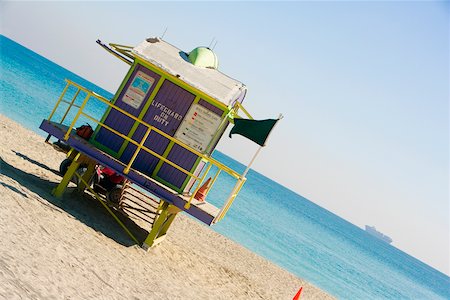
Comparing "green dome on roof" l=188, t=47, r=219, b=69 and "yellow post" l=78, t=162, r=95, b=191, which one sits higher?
"green dome on roof" l=188, t=47, r=219, b=69

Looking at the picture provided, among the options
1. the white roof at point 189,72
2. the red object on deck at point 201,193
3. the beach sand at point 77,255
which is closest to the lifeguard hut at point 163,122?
the white roof at point 189,72

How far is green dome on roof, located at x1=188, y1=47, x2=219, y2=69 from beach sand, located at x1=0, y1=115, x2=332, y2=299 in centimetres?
517

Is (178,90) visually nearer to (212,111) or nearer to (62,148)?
(212,111)

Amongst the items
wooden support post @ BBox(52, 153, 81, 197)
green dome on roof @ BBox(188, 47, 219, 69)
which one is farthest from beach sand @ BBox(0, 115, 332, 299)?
green dome on roof @ BBox(188, 47, 219, 69)

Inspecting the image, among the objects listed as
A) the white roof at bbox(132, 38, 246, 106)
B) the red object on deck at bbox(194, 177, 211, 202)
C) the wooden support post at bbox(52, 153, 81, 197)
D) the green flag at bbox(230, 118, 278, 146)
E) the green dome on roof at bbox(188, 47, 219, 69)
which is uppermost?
the green dome on roof at bbox(188, 47, 219, 69)

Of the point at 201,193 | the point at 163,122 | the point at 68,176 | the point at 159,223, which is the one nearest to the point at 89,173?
the point at 68,176

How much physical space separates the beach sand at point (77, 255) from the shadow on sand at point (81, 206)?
0.05 meters

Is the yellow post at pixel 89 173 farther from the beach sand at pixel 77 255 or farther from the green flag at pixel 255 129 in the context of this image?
the green flag at pixel 255 129

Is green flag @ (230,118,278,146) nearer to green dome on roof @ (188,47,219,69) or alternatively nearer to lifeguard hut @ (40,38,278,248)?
lifeguard hut @ (40,38,278,248)

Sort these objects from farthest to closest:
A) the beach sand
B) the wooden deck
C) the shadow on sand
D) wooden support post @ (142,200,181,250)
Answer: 1. wooden support post @ (142,200,181,250)
2. the shadow on sand
3. the wooden deck
4. the beach sand

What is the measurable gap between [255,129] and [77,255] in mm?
5358

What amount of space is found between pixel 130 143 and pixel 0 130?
1066cm

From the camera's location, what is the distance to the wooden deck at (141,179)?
42.2ft

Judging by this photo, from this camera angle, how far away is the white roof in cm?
1333
